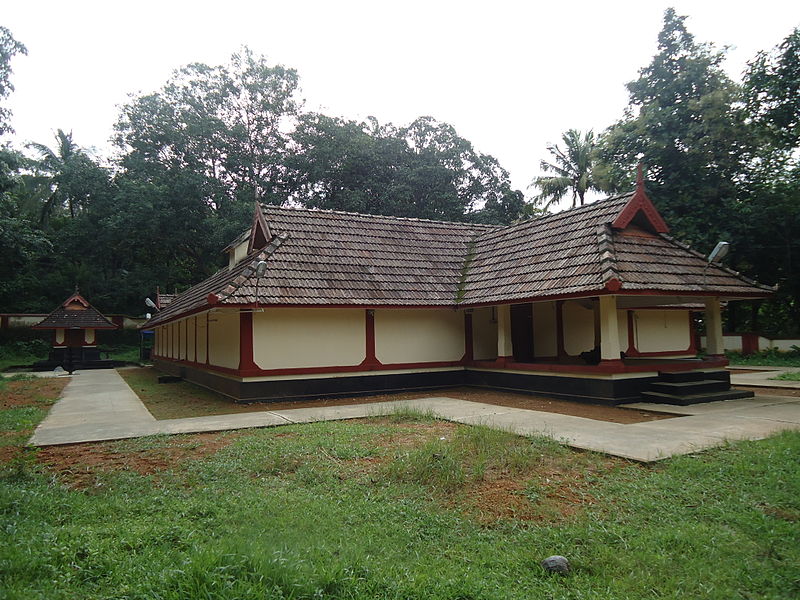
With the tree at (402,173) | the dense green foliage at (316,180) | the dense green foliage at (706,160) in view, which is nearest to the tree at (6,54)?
the dense green foliage at (316,180)

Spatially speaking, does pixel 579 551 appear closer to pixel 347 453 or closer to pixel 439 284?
pixel 347 453

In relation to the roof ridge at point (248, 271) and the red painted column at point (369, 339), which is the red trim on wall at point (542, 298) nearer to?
the roof ridge at point (248, 271)

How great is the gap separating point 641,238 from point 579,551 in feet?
33.3

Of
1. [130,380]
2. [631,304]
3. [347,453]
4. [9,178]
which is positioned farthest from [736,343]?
[9,178]

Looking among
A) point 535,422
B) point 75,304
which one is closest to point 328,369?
point 535,422

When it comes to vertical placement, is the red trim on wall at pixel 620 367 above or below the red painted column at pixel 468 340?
below

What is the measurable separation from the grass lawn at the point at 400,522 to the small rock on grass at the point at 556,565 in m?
0.08

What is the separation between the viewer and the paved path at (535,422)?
23.8ft

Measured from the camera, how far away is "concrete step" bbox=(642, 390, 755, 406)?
10633 mm

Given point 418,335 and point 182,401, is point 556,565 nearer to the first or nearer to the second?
point 418,335

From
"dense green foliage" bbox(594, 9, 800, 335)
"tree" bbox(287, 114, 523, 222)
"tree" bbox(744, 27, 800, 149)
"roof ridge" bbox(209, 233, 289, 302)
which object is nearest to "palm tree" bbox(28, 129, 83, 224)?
"tree" bbox(287, 114, 523, 222)

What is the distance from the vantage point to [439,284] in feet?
49.1

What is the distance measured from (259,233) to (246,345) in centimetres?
447

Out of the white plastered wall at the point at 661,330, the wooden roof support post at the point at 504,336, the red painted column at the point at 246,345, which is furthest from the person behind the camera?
the white plastered wall at the point at 661,330
